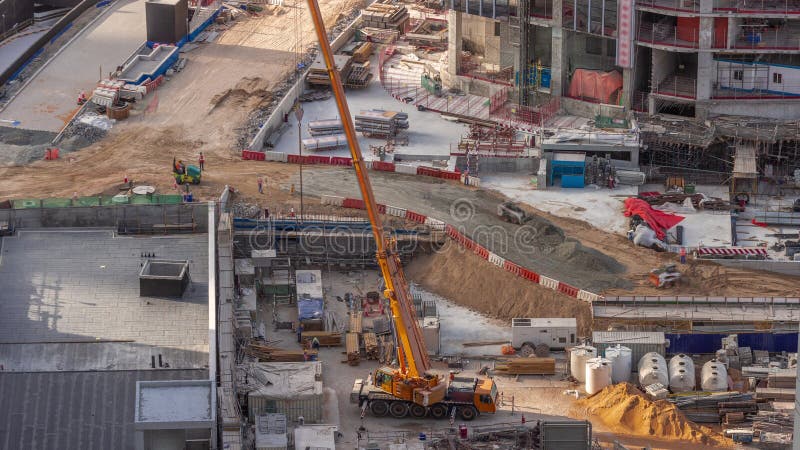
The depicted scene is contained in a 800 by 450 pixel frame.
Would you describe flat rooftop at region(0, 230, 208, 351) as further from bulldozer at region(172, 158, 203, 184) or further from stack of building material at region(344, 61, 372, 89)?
stack of building material at region(344, 61, 372, 89)

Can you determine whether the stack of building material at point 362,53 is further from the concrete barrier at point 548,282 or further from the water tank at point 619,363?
the water tank at point 619,363

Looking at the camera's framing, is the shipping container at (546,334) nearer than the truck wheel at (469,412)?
No

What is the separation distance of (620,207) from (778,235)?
9.97 metres

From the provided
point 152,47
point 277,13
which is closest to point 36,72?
point 152,47

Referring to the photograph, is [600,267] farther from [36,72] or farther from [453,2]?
[36,72]

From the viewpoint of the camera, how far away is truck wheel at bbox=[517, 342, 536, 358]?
120 metres

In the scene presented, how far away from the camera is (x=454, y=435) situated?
111750mm

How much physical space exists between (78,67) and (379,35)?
22830 mm

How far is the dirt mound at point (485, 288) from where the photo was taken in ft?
407

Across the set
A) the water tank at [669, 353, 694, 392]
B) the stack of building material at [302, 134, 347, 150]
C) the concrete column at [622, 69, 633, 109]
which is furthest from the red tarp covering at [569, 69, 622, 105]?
the water tank at [669, 353, 694, 392]

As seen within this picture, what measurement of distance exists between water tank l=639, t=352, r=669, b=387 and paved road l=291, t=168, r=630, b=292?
8455mm

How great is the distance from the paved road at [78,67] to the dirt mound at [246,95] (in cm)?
967

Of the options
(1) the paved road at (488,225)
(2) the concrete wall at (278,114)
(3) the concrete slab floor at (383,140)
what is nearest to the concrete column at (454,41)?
(3) the concrete slab floor at (383,140)

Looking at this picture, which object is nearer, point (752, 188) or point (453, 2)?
point (752, 188)
